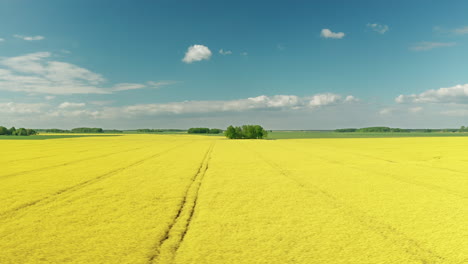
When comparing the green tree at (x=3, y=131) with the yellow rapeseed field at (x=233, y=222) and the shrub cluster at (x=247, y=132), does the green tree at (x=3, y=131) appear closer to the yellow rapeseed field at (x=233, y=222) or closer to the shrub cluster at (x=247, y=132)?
the shrub cluster at (x=247, y=132)

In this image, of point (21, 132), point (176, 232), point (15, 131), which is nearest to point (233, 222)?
point (176, 232)

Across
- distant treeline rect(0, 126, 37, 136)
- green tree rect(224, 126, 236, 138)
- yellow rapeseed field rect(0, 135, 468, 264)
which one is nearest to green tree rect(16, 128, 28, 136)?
Result: distant treeline rect(0, 126, 37, 136)

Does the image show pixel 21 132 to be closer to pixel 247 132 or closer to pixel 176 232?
pixel 247 132

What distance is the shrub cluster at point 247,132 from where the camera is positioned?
411 ft

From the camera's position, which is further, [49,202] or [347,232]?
[49,202]

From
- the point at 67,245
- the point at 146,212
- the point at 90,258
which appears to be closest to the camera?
the point at 90,258

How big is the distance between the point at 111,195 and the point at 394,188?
1169 centimetres

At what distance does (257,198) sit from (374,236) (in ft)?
16.1

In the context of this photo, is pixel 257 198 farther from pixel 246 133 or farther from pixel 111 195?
pixel 246 133

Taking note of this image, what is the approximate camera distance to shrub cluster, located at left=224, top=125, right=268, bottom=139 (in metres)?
125

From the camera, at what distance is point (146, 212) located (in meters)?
9.61

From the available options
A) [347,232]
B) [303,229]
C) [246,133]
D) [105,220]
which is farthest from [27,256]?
[246,133]

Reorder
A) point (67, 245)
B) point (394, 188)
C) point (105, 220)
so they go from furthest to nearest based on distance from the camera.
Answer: point (394, 188) → point (105, 220) → point (67, 245)

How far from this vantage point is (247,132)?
126875mm
